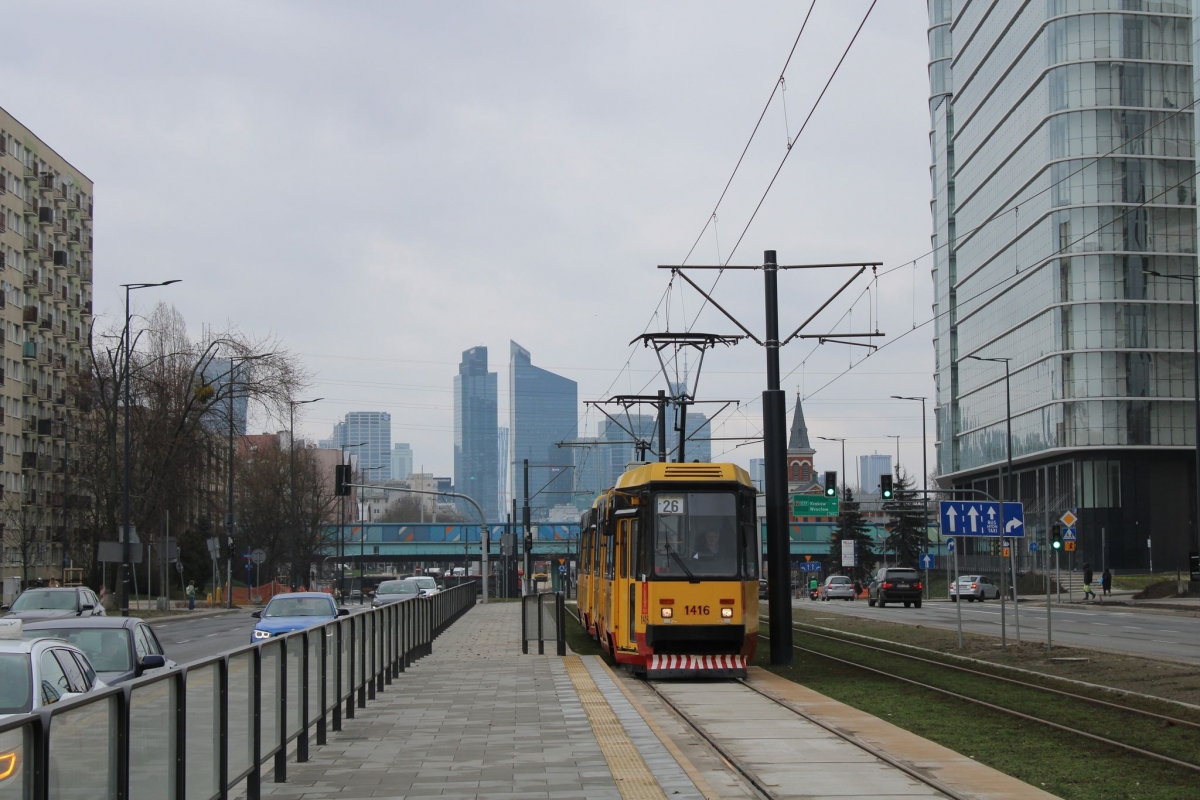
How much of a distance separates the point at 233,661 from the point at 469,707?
8322mm

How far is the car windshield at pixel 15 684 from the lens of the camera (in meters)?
9.77

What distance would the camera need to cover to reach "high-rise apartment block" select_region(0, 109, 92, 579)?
275 ft

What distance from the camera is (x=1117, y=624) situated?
132 ft

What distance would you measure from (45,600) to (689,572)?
52.0 feet

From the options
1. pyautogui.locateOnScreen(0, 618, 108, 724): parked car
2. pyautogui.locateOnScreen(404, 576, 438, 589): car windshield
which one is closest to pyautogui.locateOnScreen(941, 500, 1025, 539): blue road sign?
pyautogui.locateOnScreen(0, 618, 108, 724): parked car

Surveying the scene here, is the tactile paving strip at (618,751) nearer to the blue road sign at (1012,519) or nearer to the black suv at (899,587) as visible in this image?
the blue road sign at (1012,519)

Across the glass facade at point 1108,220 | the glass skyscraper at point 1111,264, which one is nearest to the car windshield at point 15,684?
the glass skyscraper at point 1111,264

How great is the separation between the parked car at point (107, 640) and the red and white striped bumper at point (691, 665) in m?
8.50

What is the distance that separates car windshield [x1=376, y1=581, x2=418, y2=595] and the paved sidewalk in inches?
1194

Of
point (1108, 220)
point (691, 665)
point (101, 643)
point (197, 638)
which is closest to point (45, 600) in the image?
point (197, 638)

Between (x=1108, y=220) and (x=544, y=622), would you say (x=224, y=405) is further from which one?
(x=1108, y=220)

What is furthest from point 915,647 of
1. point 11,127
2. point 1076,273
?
point 11,127

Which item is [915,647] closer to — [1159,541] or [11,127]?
[1159,541]

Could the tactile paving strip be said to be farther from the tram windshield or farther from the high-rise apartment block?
the high-rise apartment block
